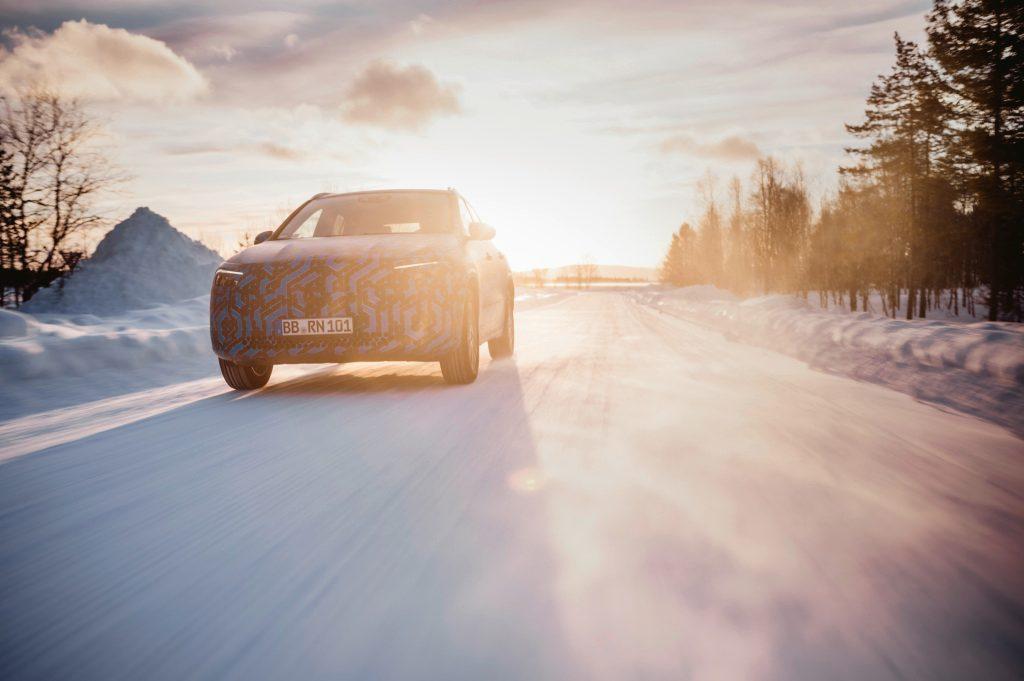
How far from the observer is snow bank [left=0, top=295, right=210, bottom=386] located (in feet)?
18.5

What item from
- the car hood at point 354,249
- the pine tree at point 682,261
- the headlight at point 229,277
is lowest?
the headlight at point 229,277

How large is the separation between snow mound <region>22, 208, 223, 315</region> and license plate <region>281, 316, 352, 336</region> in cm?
1309

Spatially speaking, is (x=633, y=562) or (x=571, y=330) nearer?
(x=633, y=562)

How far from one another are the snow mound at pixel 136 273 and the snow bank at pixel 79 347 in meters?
8.54

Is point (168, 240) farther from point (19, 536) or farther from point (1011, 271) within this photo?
point (1011, 271)

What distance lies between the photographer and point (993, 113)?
2739 centimetres

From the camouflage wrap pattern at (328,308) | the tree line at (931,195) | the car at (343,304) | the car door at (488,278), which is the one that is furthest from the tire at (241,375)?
the tree line at (931,195)

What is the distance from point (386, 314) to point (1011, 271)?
35.6 m

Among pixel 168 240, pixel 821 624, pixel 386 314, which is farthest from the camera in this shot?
pixel 168 240

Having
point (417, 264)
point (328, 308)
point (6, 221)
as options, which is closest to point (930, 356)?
point (417, 264)

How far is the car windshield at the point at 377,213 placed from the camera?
6.38 meters

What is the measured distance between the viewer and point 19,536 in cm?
217

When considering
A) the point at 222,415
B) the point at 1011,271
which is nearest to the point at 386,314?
the point at 222,415

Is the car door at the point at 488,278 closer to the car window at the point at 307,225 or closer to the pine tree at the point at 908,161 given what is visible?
the car window at the point at 307,225
